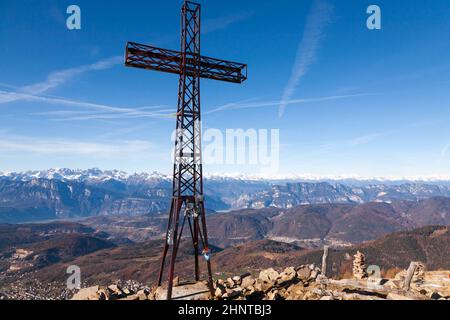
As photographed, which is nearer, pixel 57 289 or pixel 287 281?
pixel 287 281

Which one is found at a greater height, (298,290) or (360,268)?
(298,290)

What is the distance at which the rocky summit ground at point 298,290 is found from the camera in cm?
2070

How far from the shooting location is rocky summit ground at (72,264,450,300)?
20.7 m

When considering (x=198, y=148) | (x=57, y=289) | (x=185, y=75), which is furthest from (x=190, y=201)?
(x=57, y=289)

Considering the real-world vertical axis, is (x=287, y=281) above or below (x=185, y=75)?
below

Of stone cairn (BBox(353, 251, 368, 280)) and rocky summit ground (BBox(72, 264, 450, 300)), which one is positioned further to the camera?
stone cairn (BBox(353, 251, 368, 280))

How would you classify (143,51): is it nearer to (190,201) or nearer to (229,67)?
(229,67)

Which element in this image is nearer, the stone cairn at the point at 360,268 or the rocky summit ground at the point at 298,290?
the rocky summit ground at the point at 298,290

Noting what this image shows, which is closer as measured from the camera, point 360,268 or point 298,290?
point 298,290

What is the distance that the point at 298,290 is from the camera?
937 inches
